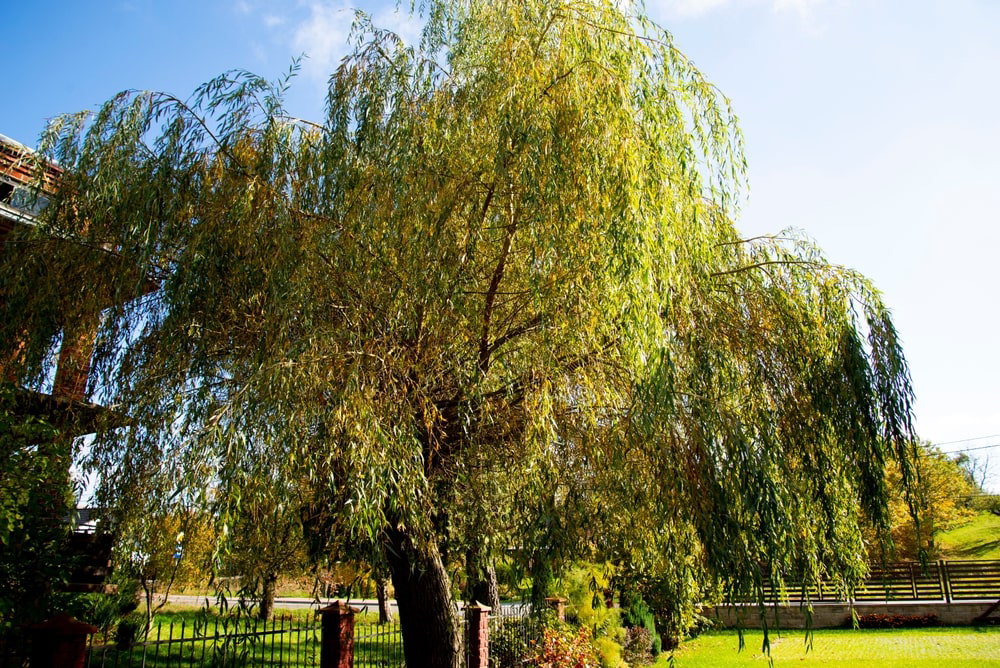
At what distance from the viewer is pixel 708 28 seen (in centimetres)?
666

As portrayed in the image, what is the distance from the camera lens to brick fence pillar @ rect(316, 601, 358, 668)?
640 cm

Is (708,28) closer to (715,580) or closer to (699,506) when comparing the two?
(699,506)

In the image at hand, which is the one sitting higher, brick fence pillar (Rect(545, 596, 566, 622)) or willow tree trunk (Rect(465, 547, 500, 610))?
willow tree trunk (Rect(465, 547, 500, 610))

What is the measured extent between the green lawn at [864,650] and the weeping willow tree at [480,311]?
8766mm

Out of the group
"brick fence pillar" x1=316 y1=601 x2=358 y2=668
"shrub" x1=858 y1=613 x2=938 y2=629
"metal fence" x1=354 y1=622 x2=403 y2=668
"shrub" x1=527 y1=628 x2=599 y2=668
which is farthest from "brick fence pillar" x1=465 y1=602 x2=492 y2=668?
"shrub" x1=858 y1=613 x2=938 y2=629

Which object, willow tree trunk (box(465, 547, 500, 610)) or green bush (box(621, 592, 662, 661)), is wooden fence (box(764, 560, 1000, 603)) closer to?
green bush (box(621, 592, 662, 661))

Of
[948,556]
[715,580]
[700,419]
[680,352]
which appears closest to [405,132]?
[680,352]

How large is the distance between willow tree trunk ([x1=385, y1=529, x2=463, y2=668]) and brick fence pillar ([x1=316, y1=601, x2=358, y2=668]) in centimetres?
53

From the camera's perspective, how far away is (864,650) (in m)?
14.8

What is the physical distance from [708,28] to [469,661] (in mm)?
7671

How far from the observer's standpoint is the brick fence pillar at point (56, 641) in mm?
4129

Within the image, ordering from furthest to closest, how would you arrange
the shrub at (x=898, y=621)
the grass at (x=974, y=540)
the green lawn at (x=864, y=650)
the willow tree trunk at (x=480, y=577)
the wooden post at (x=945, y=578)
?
1. the grass at (x=974, y=540)
2. the wooden post at (x=945, y=578)
3. the shrub at (x=898, y=621)
4. the green lawn at (x=864, y=650)
5. the willow tree trunk at (x=480, y=577)

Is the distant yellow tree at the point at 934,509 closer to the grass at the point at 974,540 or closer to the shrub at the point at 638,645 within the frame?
the grass at the point at 974,540

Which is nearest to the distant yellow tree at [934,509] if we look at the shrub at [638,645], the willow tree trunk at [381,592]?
the shrub at [638,645]
